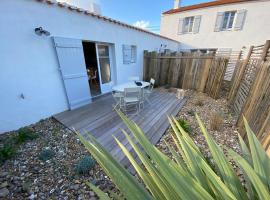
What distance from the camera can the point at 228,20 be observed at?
10.5 m

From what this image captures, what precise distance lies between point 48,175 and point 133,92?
273 cm

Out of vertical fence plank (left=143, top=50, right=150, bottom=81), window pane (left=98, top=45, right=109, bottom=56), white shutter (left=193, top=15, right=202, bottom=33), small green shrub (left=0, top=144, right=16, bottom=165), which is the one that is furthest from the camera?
white shutter (left=193, top=15, right=202, bottom=33)

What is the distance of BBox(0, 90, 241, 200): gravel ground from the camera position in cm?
195

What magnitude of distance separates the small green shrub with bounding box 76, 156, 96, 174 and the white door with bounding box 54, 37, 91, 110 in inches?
100

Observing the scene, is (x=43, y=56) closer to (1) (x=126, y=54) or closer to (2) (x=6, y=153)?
(2) (x=6, y=153)

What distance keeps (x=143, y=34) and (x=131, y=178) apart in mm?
7652

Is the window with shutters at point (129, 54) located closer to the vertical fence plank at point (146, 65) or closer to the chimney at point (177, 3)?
the vertical fence plank at point (146, 65)

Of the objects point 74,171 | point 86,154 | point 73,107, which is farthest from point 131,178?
point 73,107

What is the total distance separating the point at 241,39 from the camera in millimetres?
10102

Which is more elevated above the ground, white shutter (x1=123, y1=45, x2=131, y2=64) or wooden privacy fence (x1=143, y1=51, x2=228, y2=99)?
white shutter (x1=123, y1=45, x2=131, y2=64)

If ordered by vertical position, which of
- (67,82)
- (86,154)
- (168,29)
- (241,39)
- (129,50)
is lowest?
(86,154)

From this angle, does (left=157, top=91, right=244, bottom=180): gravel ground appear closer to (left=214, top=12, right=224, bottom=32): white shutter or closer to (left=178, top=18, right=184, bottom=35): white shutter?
(left=214, top=12, right=224, bottom=32): white shutter

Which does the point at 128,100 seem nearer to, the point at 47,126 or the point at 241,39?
the point at 47,126

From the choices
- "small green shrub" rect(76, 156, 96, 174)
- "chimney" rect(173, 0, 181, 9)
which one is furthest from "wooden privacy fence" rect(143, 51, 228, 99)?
"chimney" rect(173, 0, 181, 9)
